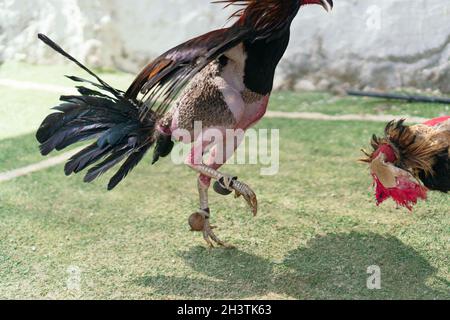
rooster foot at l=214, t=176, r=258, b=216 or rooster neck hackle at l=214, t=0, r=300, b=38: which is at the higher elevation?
rooster neck hackle at l=214, t=0, r=300, b=38

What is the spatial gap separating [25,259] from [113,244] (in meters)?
0.56

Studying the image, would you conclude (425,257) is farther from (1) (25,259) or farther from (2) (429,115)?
(2) (429,115)

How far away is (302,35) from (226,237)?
516cm

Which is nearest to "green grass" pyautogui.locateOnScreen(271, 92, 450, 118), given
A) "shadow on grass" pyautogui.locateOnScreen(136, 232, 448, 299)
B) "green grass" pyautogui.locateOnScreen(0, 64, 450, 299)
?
"green grass" pyautogui.locateOnScreen(0, 64, 450, 299)

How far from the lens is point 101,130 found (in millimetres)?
3555

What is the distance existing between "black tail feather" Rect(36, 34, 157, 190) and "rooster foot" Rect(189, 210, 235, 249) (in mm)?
509

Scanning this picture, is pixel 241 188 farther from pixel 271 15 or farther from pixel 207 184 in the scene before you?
pixel 271 15

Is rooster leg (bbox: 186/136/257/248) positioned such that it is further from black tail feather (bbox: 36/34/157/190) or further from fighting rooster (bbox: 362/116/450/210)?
fighting rooster (bbox: 362/116/450/210)

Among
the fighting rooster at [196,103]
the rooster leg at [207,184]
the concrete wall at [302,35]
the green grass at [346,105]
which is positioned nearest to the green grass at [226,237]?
the rooster leg at [207,184]

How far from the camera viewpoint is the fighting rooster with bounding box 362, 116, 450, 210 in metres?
3.21

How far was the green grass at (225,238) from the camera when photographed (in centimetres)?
328

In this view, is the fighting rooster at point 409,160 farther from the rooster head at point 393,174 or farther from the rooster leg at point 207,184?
the rooster leg at point 207,184

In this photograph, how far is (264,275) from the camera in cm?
342
